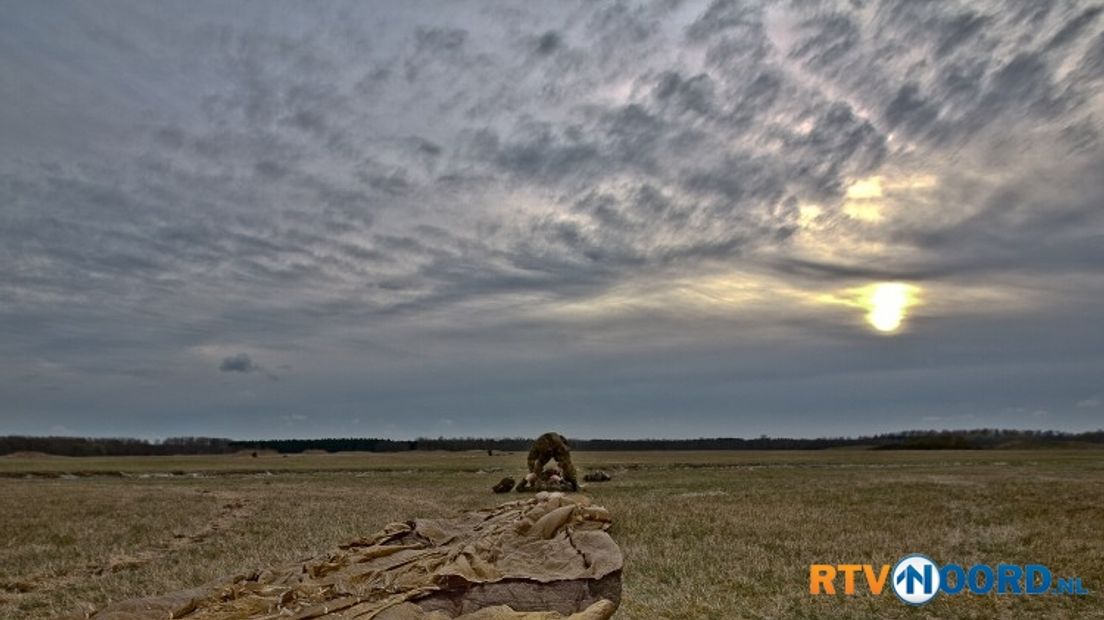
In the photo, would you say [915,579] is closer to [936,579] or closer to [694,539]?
[936,579]

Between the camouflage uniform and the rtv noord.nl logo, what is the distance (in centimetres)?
2470

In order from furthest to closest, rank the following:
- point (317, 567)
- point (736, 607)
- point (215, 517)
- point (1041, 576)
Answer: point (215, 517) < point (1041, 576) < point (736, 607) < point (317, 567)

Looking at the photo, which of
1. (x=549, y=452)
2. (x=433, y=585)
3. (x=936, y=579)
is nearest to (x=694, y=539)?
(x=936, y=579)

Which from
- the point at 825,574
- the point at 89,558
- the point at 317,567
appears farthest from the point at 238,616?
the point at 89,558

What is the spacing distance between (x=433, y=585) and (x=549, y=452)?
101 feet

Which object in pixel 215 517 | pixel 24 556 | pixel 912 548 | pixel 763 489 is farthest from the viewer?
pixel 763 489

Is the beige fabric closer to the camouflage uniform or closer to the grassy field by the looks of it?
the grassy field

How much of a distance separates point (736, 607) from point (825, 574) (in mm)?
3346

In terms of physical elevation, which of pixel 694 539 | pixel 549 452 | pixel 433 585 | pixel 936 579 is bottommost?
pixel 936 579

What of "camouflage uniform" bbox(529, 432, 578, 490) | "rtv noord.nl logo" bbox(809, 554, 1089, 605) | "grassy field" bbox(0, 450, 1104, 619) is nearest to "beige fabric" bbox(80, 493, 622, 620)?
"grassy field" bbox(0, 450, 1104, 619)

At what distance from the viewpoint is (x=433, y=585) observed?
9578 mm

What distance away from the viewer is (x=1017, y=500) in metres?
27.5

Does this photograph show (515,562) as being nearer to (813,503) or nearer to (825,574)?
(825,574)

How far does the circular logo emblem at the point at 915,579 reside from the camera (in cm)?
1317
